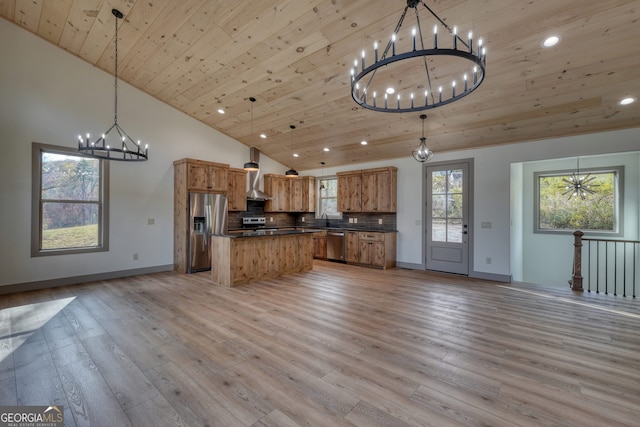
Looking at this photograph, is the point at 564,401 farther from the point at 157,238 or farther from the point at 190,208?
the point at 157,238

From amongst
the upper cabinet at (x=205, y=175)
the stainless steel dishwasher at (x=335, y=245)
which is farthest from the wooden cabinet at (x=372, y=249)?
the upper cabinet at (x=205, y=175)

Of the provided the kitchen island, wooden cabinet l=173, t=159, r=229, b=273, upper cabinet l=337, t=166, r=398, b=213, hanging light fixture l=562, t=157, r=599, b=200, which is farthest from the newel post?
wooden cabinet l=173, t=159, r=229, b=273

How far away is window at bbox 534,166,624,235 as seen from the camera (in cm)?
589

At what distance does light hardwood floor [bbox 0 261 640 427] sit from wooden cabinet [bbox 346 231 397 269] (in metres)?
2.19

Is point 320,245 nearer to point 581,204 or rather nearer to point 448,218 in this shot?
point 448,218

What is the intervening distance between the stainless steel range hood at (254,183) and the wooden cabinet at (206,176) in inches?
37.7

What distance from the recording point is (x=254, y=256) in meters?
5.16

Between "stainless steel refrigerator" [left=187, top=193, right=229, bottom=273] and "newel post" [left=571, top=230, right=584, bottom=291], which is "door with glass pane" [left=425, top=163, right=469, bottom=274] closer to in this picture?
"newel post" [left=571, top=230, right=584, bottom=291]

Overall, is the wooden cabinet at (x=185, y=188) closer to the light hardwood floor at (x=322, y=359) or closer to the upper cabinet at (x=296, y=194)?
the light hardwood floor at (x=322, y=359)

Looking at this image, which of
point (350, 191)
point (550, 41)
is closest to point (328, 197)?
point (350, 191)

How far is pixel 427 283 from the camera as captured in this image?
518 cm

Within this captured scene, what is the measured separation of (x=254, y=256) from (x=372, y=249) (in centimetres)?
290

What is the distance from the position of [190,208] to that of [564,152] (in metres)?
7.12

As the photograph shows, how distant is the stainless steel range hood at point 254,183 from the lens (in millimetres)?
7416
